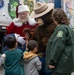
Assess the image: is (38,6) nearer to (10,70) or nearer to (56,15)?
(56,15)

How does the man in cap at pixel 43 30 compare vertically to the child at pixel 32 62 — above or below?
above

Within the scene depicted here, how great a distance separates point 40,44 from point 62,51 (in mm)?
659

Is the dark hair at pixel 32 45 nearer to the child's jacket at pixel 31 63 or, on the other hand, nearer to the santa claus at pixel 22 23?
the child's jacket at pixel 31 63

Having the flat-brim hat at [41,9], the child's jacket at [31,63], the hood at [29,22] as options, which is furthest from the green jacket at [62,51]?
the hood at [29,22]

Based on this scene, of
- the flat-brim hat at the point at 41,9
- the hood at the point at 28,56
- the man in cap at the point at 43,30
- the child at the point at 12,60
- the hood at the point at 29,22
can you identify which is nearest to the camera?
the child at the point at 12,60

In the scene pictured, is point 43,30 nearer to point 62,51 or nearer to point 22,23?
point 22,23

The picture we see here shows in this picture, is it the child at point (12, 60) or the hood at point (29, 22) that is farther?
the hood at point (29, 22)

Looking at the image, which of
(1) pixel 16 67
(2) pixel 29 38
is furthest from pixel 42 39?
(1) pixel 16 67

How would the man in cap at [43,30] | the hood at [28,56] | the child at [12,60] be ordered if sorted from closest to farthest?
the child at [12,60] → the hood at [28,56] → the man in cap at [43,30]

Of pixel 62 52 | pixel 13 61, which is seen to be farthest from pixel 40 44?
pixel 62 52

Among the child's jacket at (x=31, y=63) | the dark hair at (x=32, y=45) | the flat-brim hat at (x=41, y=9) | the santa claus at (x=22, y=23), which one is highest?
the flat-brim hat at (x=41, y=9)

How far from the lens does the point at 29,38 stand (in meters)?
4.18

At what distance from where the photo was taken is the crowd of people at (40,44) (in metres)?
3.38

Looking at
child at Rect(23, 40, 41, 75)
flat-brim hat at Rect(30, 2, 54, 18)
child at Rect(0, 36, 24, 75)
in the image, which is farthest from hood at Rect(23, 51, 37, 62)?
flat-brim hat at Rect(30, 2, 54, 18)
